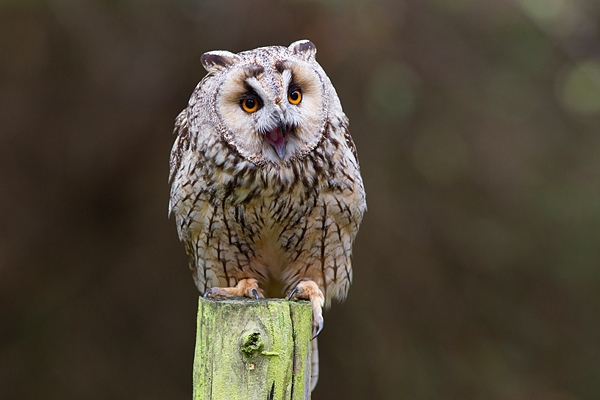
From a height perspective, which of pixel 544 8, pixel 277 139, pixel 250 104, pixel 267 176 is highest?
pixel 544 8

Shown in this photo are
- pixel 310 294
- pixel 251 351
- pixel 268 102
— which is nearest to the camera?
pixel 251 351

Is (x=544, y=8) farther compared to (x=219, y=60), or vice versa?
(x=544, y=8)

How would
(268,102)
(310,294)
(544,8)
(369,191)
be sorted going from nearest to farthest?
(268,102)
(310,294)
(544,8)
(369,191)

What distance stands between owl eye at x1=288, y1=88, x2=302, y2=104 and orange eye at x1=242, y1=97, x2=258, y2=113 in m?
0.10

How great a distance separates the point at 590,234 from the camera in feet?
14.0

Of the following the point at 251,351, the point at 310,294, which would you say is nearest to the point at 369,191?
the point at 310,294

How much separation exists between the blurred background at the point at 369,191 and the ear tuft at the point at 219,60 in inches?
43.1

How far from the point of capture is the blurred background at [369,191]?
3498 millimetres

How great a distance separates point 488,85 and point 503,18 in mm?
407

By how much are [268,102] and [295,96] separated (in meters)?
0.12

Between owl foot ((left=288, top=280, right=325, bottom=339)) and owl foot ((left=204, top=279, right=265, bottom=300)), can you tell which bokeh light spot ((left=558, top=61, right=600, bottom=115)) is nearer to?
owl foot ((left=288, top=280, right=325, bottom=339))

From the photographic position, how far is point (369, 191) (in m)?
3.85

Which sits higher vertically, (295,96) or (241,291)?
(295,96)

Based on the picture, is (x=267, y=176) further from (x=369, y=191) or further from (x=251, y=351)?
(x=369, y=191)
